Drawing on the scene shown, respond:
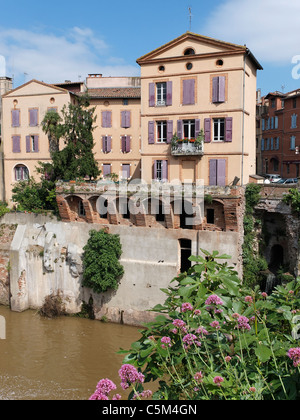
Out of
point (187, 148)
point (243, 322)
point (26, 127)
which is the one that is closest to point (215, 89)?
point (187, 148)

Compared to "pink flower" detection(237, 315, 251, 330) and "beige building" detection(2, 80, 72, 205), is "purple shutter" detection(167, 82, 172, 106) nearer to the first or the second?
"beige building" detection(2, 80, 72, 205)

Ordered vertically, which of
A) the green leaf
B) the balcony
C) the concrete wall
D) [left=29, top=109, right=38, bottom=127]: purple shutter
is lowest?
the concrete wall

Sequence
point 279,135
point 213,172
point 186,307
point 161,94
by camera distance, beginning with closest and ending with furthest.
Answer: point 186,307
point 213,172
point 161,94
point 279,135

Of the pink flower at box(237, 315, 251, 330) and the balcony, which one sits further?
the balcony

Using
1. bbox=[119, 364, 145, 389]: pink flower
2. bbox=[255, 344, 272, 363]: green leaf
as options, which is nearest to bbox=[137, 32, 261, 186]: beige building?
bbox=[255, 344, 272, 363]: green leaf

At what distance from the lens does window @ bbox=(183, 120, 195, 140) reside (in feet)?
79.8

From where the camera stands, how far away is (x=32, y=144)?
3177cm

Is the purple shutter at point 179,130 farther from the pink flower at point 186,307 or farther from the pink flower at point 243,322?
the pink flower at point 243,322

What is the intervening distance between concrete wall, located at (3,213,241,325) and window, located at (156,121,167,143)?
6472 millimetres

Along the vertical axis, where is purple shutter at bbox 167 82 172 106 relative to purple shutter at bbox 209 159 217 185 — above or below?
above

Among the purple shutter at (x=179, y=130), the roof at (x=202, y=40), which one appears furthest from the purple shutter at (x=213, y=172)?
the roof at (x=202, y=40)

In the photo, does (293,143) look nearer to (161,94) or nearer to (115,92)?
(115,92)

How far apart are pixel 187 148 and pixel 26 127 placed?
15.4 m
